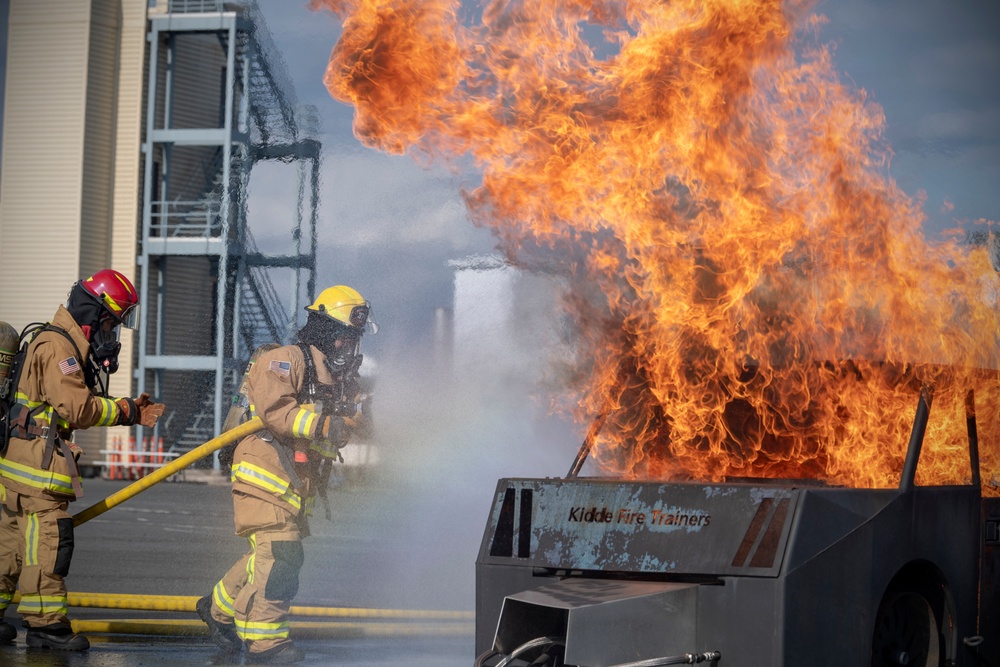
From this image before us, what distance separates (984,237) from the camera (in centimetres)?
635

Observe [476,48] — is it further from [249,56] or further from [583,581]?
[249,56]

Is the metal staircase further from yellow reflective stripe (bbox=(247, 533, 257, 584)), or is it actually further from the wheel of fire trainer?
the wheel of fire trainer

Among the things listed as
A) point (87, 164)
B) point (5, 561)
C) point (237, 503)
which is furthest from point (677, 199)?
point (87, 164)

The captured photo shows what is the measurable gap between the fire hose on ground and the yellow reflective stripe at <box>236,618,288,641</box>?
2.08 feet

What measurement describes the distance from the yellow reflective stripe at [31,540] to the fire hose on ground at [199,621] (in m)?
0.25

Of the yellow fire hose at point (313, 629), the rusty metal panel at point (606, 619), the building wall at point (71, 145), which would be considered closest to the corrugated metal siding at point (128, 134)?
the building wall at point (71, 145)

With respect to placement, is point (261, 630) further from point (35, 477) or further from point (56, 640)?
point (35, 477)

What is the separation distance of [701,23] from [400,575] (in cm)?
507

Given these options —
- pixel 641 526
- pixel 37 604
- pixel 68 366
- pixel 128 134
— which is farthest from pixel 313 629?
pixel 128 134

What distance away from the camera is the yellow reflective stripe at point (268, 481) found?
21.1ft

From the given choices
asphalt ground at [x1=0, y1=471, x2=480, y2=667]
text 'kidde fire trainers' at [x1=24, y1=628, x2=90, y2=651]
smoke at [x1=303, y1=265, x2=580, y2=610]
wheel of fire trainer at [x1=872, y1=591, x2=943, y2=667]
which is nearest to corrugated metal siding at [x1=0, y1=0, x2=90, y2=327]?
asphalt ground at [x1=0, y1=471, x2=480, y2=667]

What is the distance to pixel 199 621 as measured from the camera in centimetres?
745

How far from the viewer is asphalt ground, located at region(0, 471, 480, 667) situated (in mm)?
6625

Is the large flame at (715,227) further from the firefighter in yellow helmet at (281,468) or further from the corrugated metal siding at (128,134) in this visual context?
the corrugated metal siding at (128,134)
